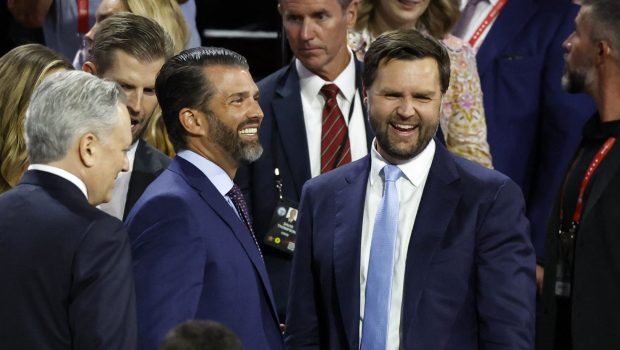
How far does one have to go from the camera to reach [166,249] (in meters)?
3.14

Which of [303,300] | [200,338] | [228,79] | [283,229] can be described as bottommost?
[303,300]

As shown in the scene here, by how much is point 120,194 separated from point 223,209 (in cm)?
85

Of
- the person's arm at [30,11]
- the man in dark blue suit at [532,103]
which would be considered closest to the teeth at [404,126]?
the man in dark blue suit at [532,103]

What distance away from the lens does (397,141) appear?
11.6ft

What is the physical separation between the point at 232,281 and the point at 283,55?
2413mm

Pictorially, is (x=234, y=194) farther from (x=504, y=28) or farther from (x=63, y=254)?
(x=504, y=28)

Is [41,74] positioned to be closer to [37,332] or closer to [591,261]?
[37,332]

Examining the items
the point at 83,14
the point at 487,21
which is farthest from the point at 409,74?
the point at 83,14

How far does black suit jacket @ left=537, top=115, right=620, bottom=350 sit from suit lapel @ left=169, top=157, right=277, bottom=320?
1283 mm

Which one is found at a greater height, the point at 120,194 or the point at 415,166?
the point at 415,166

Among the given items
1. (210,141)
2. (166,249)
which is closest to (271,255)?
(210,141)

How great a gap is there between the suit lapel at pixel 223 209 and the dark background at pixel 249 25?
7.93 feet

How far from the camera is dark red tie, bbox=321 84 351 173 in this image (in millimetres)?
4398

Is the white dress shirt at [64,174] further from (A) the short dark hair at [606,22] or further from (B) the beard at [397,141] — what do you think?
(A) the short dark hair at [606,22]
